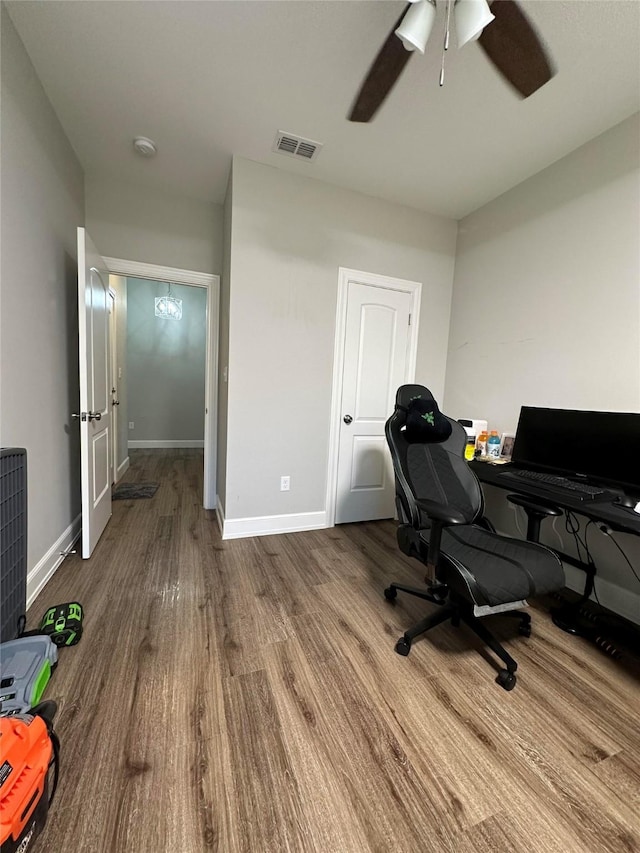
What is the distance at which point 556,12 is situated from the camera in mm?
1337

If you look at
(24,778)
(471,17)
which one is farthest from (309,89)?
(24,778)

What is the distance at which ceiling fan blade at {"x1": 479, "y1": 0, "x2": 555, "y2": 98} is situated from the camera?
1.06m

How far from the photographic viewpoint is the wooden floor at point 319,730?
0.89 metres

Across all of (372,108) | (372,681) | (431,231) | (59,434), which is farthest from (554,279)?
(59,434)

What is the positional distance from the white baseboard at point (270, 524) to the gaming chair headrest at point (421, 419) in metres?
1.29

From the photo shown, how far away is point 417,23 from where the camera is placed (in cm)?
105

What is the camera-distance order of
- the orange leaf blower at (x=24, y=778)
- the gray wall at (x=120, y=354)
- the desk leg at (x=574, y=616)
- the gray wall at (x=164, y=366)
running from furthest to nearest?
the gray wall at (x=164, y=366) < the gray wall at (x=120, y=354) < the desk leg at (x=574, y=616) < the orange leaf blower at (x=24, y=778)

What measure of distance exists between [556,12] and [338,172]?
134 centimetres

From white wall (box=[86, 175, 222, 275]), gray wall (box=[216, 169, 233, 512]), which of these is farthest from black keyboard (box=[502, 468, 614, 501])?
white wall (box=[86, 175, 222, 275])

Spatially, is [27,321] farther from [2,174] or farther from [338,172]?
[338,172]

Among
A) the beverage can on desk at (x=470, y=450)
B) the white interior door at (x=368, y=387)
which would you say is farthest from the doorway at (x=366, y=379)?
the beverage can on desk at (x=470, y=450)

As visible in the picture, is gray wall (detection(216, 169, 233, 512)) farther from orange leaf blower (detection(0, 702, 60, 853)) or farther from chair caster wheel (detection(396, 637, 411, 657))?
orange leaf blower (detection(0, 702, 60, 853))

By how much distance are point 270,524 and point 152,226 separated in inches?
104

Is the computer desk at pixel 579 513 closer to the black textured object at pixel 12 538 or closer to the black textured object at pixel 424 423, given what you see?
Result: the black textured object at pixel 424 423
